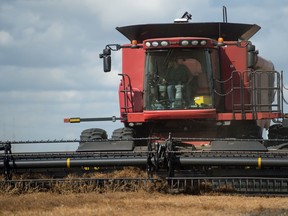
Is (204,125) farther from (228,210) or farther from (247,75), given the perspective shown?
(228,210)

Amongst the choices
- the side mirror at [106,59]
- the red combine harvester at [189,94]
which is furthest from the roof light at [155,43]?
the side mirror at [106,59]

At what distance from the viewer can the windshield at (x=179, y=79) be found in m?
10.6

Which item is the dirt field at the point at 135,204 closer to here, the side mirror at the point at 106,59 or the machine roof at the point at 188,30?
the side mirror at the point at 106,59

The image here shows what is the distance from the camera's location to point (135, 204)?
711 cm

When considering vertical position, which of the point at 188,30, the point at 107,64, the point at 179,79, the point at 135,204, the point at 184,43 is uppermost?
the point at 188,30

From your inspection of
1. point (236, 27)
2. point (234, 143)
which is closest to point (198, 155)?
point (234, 143)

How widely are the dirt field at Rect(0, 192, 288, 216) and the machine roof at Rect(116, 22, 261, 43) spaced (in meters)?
4.50

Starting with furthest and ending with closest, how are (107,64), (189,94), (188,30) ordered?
(188,30), (107,64), (189,94)

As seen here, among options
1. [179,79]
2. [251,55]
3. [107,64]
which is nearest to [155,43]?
[179,79]

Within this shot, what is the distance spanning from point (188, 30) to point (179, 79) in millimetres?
1371

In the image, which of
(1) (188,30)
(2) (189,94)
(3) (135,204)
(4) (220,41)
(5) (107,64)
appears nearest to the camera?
(3) (135,204)

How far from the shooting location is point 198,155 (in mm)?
8453

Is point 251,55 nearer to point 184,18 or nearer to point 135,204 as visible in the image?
point 184,18

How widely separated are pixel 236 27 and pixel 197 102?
2157 millimetres
